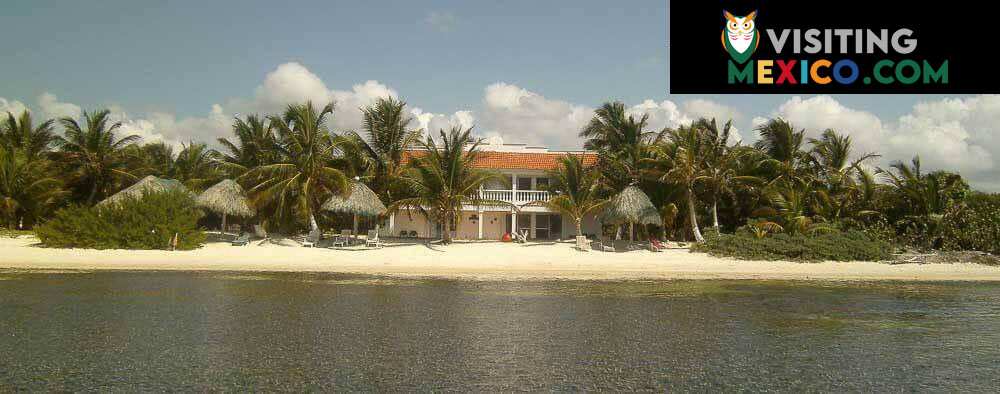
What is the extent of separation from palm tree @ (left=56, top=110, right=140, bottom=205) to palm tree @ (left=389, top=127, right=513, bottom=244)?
44.4 feet

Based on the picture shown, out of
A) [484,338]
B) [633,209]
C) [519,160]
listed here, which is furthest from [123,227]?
[484,338]

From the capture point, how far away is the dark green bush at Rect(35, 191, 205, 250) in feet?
71.3

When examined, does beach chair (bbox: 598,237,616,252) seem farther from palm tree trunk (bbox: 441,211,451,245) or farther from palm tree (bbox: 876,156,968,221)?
palm tree (bbox: 876,156,968,221)

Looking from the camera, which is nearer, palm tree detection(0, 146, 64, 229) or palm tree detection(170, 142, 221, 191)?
palm tree detection(0, 146, 64, 229)

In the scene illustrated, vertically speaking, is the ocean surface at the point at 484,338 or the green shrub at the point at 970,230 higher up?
the green shrub at the point at 970,230

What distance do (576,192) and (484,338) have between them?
16.9 meters

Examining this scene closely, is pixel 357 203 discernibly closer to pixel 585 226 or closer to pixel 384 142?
pixel 384 142

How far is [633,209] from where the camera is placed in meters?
22.9

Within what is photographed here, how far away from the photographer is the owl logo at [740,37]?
623 inches

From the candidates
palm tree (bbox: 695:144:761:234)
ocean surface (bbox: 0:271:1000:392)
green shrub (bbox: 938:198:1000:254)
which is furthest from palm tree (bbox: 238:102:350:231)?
green shrub (bbox: 938:198:1000:254)

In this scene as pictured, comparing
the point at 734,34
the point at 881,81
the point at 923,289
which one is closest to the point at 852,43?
the point at 881,81

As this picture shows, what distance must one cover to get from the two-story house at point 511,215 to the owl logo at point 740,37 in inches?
557

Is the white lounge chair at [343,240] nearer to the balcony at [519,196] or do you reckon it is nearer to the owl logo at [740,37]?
the balcony at [519,196]

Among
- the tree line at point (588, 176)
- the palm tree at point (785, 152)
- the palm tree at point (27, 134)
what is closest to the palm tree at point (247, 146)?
the tree line at point (588, 176)
